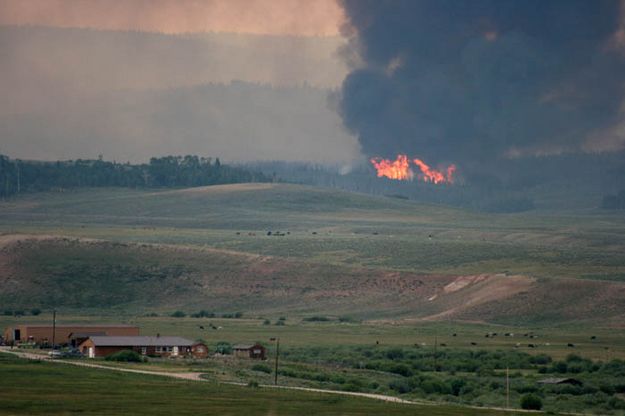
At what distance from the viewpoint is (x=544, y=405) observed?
82.9 metres

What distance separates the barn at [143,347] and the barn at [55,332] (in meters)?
6.79

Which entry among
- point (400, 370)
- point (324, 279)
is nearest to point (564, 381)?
point (400, 370)

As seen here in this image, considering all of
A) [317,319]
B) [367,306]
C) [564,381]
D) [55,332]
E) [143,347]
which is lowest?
[564,381]

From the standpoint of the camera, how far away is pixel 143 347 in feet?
358

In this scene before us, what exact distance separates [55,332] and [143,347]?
11.5 metres

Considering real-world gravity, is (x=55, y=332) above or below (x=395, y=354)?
above

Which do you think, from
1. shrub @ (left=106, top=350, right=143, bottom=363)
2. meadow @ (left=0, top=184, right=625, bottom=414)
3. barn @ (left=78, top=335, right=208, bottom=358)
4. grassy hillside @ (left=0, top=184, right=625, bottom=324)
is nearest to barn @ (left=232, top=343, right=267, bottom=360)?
meadow @ (left=0, top=184, right=625, bottom=414)

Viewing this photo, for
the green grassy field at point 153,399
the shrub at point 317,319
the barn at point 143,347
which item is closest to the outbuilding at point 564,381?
the green grassy field at point 153,399

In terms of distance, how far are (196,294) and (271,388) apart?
83.4 metres

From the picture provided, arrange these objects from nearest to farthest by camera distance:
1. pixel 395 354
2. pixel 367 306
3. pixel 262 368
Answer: pixel 262 368, pixel 395 354, pixel 367 306

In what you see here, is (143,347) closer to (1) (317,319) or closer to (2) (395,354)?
(2) (395,354)

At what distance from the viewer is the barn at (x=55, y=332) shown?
387ft

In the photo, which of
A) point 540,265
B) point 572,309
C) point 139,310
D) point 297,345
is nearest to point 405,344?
point 297,345

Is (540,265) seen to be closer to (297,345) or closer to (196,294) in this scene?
(196,294)
